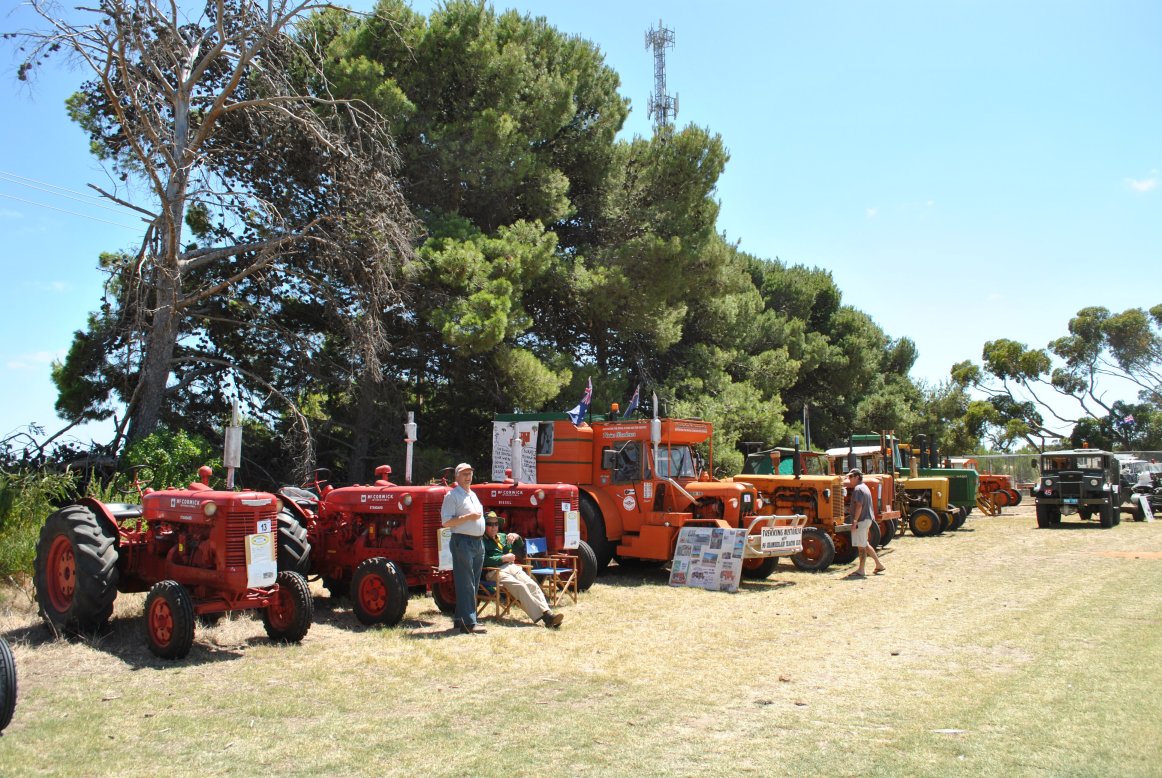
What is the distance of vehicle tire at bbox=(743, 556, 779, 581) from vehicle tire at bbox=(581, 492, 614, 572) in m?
2.04

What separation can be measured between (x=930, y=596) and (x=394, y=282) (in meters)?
10.1

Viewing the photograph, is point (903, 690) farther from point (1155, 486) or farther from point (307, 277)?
point (1155, 486)

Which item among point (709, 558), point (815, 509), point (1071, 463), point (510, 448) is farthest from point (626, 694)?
point (1071, 463)

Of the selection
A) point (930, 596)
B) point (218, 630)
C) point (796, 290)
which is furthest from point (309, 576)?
point (796, 290)

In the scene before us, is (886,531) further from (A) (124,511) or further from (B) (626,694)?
(A) (124,511)

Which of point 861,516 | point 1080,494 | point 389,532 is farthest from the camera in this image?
point 1080,494

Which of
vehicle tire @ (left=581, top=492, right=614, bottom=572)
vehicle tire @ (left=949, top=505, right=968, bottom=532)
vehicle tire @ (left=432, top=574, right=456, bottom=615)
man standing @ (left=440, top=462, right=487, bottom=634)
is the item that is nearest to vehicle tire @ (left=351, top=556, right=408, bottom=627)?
man standing @ (left=440, top=462, right=487, bottom=634)

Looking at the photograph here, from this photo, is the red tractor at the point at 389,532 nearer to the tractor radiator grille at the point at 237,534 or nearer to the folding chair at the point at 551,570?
the folding chair at the point at 551,570

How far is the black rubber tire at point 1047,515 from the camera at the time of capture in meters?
23.3

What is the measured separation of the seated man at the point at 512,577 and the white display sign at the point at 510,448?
3276 mm

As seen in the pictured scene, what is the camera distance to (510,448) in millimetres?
13508

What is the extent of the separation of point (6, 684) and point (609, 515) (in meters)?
8.65

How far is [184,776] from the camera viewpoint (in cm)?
445

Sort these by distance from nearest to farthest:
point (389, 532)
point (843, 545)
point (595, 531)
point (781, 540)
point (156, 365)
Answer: point (389, 532), point (781, 540), point (595, 531), point (156, 365), point (843, 545)
